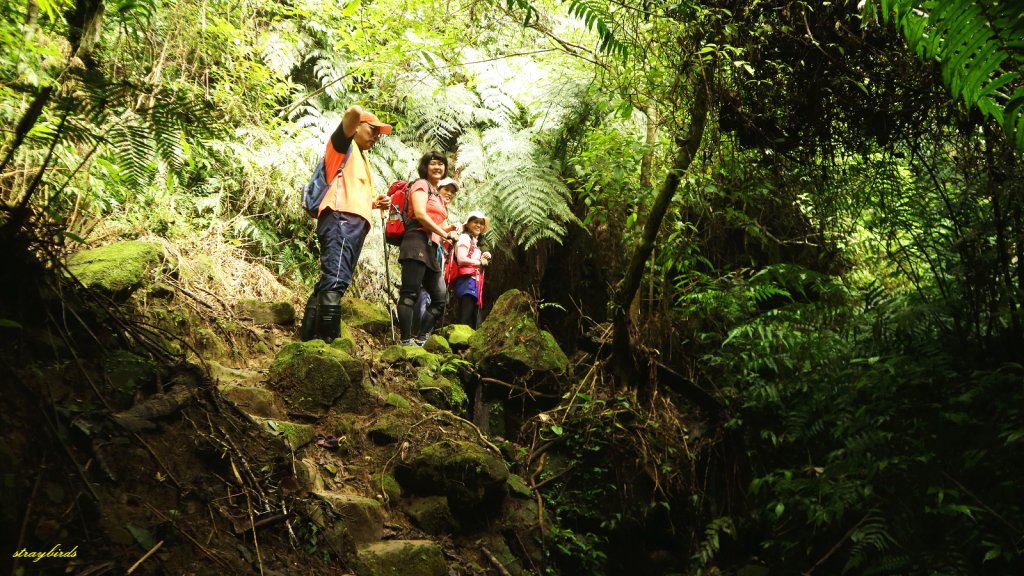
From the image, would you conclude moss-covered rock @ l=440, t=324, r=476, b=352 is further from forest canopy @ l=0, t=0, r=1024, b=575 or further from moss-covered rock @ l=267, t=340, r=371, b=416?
moss-covered rock @ l=267, t=340, r=371, b=416

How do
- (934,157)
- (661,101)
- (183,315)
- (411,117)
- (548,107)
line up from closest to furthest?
1. (934,157)
2. (661,101)
3. (183,315)
4. (548,107)
5. (411,117)

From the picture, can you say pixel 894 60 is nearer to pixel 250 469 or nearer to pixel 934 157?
pixel 934 157

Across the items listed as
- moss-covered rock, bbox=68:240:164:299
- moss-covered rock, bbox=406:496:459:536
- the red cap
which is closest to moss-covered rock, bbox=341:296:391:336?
the red cap

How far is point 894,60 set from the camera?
2906 millimetres

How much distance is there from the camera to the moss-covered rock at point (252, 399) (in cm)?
317

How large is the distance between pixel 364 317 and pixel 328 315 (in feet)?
4.45

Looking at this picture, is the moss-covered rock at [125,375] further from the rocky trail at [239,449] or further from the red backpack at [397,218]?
the red backpack at [397,218]

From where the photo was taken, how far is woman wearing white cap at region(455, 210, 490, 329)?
242 inches

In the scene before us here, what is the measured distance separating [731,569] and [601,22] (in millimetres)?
3476

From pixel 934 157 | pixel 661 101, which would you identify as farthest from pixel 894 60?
pixel 661 101

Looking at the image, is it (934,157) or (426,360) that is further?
(426,360)

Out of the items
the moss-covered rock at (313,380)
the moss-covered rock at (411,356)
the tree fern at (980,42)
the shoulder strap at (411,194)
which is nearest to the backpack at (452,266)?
the shoulder strap at (411,194)

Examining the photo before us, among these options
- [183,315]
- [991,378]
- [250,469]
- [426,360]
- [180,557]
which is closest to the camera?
[180,557]

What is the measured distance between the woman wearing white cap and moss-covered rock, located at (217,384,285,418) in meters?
3.11
